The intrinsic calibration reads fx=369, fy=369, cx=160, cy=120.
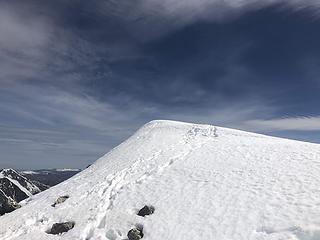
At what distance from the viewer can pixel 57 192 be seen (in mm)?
29969

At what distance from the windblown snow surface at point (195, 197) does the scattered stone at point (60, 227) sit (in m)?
0.44

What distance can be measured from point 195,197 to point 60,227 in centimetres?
790

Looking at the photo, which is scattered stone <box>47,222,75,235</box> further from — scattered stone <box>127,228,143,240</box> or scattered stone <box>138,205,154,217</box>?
scattered stone <box>127,228,143,240</box>

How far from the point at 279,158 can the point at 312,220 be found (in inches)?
437

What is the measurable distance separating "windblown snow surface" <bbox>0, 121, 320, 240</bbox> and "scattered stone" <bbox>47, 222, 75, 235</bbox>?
440 millimetres

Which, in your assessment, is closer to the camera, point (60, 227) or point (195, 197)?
point (60, 227)

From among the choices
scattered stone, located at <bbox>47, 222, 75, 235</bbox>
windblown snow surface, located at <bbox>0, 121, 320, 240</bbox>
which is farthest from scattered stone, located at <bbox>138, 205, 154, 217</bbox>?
scattered stone, located at <bbox>47, 222, 75, 235</bbox>

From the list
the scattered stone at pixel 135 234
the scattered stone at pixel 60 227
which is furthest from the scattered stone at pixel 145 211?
the scattered stone at pixel 60 227

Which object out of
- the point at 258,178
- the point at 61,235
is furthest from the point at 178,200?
the point at 61,235

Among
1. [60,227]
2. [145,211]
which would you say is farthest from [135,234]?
[60,227]

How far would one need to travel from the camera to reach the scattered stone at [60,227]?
20.7m

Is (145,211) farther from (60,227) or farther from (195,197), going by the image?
(60,227)

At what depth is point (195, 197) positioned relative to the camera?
21.7 m

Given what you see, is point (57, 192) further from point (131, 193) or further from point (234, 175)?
point (234, 175)
